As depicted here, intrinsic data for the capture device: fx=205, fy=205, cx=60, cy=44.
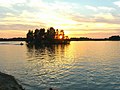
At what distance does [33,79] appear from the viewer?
4088cm

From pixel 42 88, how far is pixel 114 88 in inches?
466

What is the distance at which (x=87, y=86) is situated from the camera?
34938 mm

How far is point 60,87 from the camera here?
34.6m

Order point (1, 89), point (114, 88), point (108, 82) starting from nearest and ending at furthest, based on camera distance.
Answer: point (1, 89) → point (114, 88) → point (108, 82)

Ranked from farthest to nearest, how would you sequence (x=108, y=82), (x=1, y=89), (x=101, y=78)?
1. (x=101, y=78)
2. (x=108, y=82)
3. (x=1, y=89)

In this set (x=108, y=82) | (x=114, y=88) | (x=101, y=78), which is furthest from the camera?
(x=101, y=78)

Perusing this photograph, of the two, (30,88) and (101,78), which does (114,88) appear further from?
(30,88)

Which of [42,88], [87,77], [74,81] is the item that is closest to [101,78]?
[87,77]

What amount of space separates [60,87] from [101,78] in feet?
33.4

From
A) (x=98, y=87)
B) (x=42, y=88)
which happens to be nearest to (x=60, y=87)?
(x=42, y=88)

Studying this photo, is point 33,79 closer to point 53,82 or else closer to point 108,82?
point 53,82

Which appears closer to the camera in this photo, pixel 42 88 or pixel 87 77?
pixel 42 88

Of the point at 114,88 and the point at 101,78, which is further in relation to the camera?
the point at 101,78

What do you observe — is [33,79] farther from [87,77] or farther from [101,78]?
[101,78]
